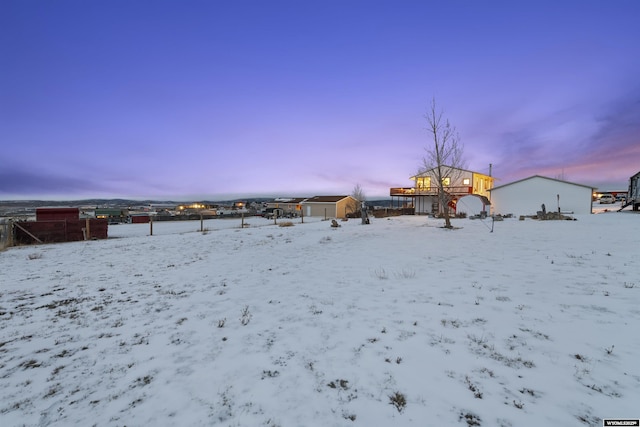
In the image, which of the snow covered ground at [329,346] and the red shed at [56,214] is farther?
the red shed at [56,214]

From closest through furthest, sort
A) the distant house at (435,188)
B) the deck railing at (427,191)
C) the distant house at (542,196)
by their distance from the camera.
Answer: the distant house at (542,196)
the deck railing at (427,191)
the distant house at (435,188)

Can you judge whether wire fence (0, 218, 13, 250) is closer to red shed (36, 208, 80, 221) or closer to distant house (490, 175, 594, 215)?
red shed (36, 208, 80, 221)

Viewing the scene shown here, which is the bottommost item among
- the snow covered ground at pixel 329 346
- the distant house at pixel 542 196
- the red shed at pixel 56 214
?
the snow covered ground at pixel 329 346

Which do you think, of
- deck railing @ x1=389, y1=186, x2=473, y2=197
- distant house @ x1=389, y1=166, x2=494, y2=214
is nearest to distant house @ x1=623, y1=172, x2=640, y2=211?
distant house @ x1=389, y1=166, x2=494, y2=214

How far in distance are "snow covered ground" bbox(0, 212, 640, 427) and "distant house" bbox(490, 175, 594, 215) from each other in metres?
25.8

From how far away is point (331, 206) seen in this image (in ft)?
168

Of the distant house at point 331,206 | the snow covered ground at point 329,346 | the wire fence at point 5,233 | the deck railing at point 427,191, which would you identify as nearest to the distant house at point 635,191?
the deck railing at point 427,191

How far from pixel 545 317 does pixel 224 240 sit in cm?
1503

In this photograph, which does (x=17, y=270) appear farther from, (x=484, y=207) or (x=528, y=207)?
(x=528, y=207)

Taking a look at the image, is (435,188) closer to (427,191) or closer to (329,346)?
(427,191)

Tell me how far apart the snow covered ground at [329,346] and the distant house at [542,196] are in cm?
2580

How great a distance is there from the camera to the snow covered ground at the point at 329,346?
9.13 ft

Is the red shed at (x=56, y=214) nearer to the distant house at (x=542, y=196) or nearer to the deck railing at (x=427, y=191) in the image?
the deck railing at (x=427, y=191)

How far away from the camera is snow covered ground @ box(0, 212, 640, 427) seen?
278cm
